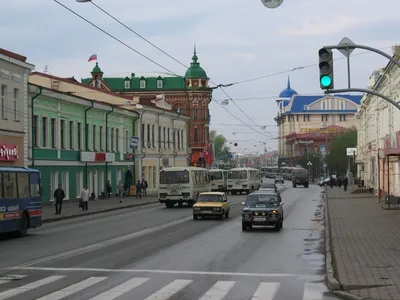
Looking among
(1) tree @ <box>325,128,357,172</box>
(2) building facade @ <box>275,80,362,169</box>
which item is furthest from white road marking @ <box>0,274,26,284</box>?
(2) building facade @ <box>275,80,362,169</box>

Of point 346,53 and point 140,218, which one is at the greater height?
point 346,53

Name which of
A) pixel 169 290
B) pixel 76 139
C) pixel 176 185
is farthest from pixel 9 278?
pixel 76 139

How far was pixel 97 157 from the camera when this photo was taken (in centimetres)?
5988

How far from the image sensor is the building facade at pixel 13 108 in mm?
42188

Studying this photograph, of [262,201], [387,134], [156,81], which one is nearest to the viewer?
[262,201]

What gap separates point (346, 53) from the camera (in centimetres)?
1977

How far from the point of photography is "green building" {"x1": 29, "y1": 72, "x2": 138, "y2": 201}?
1945 inches

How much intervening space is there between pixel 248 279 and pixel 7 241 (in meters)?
12.6

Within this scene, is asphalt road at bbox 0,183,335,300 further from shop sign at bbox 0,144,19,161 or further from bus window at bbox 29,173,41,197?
shop sign at bbox 0,144,19,161

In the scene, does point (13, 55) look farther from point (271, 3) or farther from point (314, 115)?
point (314, 115)

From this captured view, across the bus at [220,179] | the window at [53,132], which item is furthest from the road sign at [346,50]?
the bus at [220,179]

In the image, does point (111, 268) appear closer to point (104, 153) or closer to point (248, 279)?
point (248, 279)

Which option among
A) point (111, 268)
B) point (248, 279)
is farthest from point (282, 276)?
point (111, 268)

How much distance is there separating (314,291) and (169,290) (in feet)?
9.38
